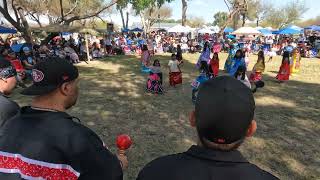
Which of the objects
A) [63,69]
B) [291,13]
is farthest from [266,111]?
[291,13]

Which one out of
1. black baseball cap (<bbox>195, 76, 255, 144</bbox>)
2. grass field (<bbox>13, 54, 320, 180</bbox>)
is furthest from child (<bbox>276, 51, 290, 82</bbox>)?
black baseball cap (<bbox>195, 76, 255, 144</bbox>)

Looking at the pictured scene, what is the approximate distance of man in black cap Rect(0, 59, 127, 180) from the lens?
2.12m

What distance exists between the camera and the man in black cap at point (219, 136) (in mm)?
1583

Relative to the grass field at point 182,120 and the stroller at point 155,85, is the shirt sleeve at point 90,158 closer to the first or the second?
the grass field at point 182,120

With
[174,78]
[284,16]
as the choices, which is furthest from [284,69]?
[284,16]

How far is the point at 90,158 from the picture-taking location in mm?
2143

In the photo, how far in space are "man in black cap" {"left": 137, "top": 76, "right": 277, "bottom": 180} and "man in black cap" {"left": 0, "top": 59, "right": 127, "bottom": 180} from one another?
0.62 m

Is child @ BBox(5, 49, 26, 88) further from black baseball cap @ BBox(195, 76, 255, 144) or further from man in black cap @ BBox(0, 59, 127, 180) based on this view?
black baseball cap @ BBox(195, 76, 255, 144)

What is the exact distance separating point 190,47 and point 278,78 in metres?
15.7

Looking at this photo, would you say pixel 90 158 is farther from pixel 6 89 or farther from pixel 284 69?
pixel 284 69

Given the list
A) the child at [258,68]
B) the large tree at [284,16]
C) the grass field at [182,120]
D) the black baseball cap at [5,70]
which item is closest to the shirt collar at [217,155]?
the black baseball cap at [5,70]

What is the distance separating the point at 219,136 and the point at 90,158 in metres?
0.89

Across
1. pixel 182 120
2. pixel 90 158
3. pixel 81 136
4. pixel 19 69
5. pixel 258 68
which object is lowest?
pixel 182 120

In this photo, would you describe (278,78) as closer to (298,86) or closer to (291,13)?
(298,86)
